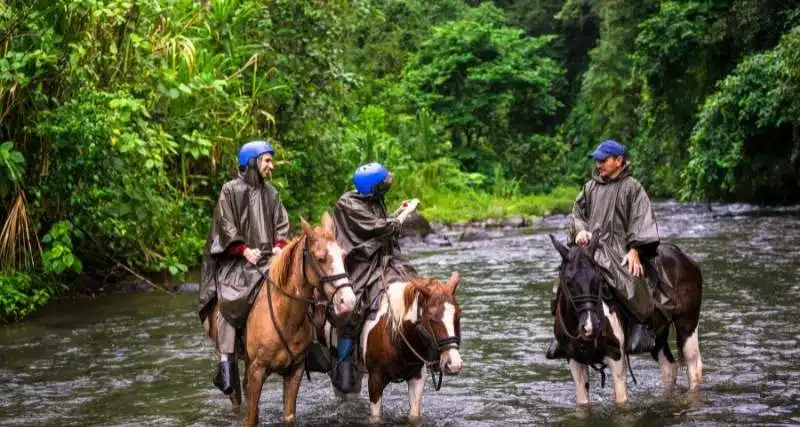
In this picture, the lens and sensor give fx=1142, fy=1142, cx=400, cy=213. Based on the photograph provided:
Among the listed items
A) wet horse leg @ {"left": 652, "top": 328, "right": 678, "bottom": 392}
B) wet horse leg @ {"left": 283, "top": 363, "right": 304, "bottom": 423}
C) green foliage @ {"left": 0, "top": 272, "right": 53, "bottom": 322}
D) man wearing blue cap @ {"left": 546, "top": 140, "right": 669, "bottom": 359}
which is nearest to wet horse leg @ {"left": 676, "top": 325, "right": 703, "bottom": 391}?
wet horse leg @ {"left": 652, "top": 328, "right": 678, "bottom": 392}

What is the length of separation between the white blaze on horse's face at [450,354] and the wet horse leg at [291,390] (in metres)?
1.19

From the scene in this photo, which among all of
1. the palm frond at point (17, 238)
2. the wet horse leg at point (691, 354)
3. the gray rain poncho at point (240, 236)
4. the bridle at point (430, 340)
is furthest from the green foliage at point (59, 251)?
the wet horse leg at point (691, 354)

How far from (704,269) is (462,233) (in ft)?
33.7

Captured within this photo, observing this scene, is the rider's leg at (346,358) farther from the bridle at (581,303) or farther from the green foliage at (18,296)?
the green foliage at (18,296)

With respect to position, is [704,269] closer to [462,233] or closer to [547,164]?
[462,233]

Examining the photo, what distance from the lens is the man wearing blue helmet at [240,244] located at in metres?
8.64

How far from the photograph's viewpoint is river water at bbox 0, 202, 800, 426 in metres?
9.50

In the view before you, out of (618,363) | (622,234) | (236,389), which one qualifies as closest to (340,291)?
(236,389)

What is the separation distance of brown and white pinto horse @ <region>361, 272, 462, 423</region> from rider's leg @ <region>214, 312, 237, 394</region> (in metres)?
1.01

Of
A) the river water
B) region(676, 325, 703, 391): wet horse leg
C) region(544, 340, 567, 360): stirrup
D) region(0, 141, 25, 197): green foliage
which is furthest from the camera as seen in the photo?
Result: region(0, 141, 25, 197): green foliage

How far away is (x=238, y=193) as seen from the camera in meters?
8.87

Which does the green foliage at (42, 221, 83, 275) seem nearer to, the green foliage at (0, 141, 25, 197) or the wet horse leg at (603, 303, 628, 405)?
the green foliage at (0, 141, 25, 197)

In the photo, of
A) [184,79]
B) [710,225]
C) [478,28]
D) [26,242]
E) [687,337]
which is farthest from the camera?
[478,28]

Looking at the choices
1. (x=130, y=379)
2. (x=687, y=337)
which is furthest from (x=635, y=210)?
(x=130, y=379)
